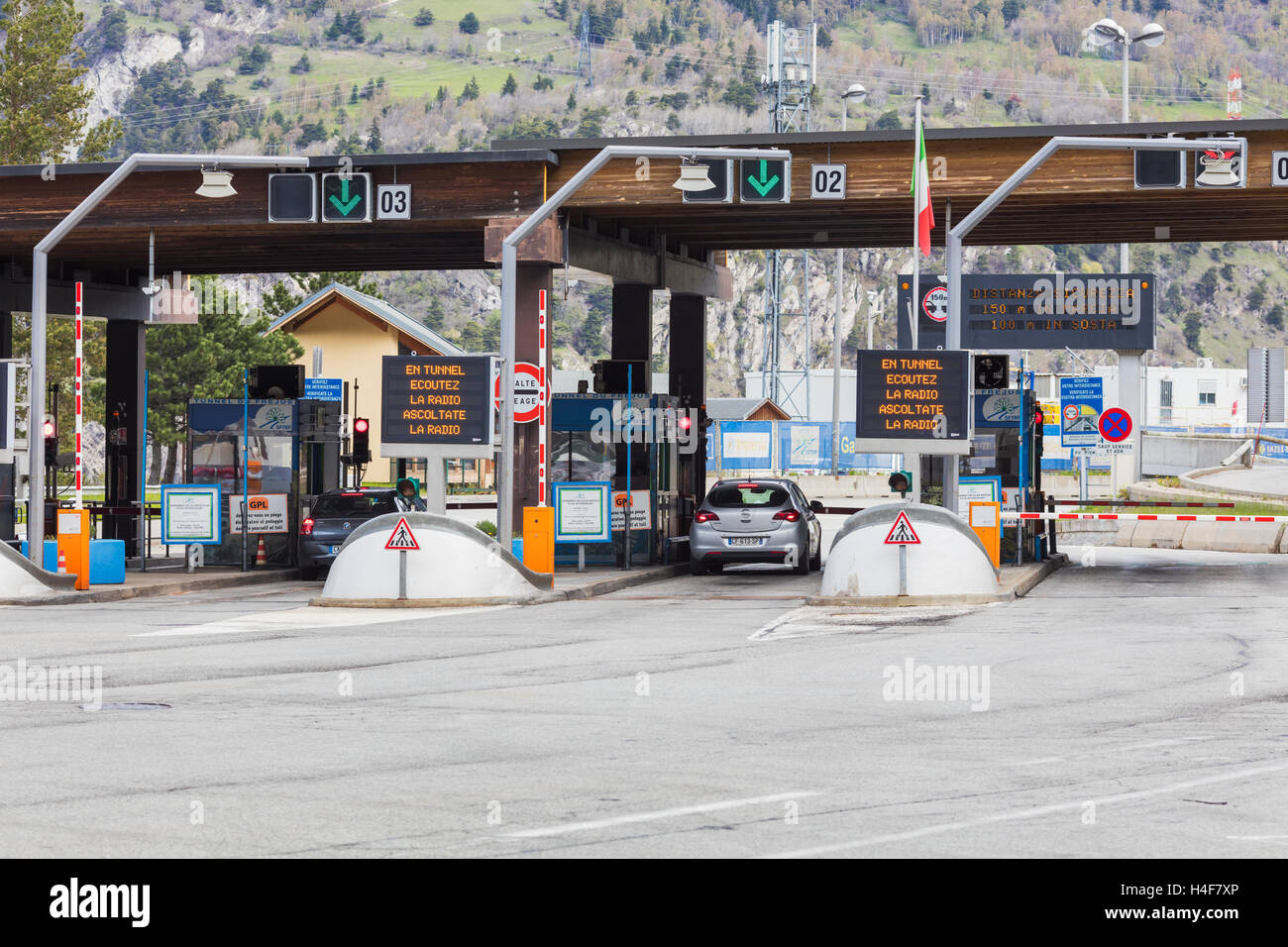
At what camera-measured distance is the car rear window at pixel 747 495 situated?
1131 inches

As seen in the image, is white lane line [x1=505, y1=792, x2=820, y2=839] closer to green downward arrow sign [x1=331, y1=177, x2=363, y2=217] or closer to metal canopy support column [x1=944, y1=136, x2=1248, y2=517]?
metal canopy support column [x1=944, y1=136, x2=1248, y2=517]

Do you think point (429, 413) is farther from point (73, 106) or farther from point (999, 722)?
point (73, 106)

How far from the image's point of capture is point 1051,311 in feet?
108

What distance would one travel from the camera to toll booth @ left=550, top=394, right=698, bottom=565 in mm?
29031

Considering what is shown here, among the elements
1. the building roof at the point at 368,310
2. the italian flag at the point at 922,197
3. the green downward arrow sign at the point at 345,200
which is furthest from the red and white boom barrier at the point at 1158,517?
the building roof at the point at 368,310

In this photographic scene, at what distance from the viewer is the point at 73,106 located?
65438mm

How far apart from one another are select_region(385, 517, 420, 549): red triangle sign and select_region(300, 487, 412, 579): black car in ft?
22.4

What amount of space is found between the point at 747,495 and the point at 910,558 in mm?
7952

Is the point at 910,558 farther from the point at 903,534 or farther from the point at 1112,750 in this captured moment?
the point at 1112,750

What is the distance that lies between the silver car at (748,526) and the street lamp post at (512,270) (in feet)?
16.8

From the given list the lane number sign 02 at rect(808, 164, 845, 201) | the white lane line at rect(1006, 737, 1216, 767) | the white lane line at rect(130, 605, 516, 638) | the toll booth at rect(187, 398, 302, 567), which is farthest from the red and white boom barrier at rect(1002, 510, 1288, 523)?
the white lane line at rect(1006, 737, 1216, 767)

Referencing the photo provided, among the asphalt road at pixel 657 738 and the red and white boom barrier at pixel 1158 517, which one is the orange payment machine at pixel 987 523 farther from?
the red and white boom barrier at pixel 1158 517
